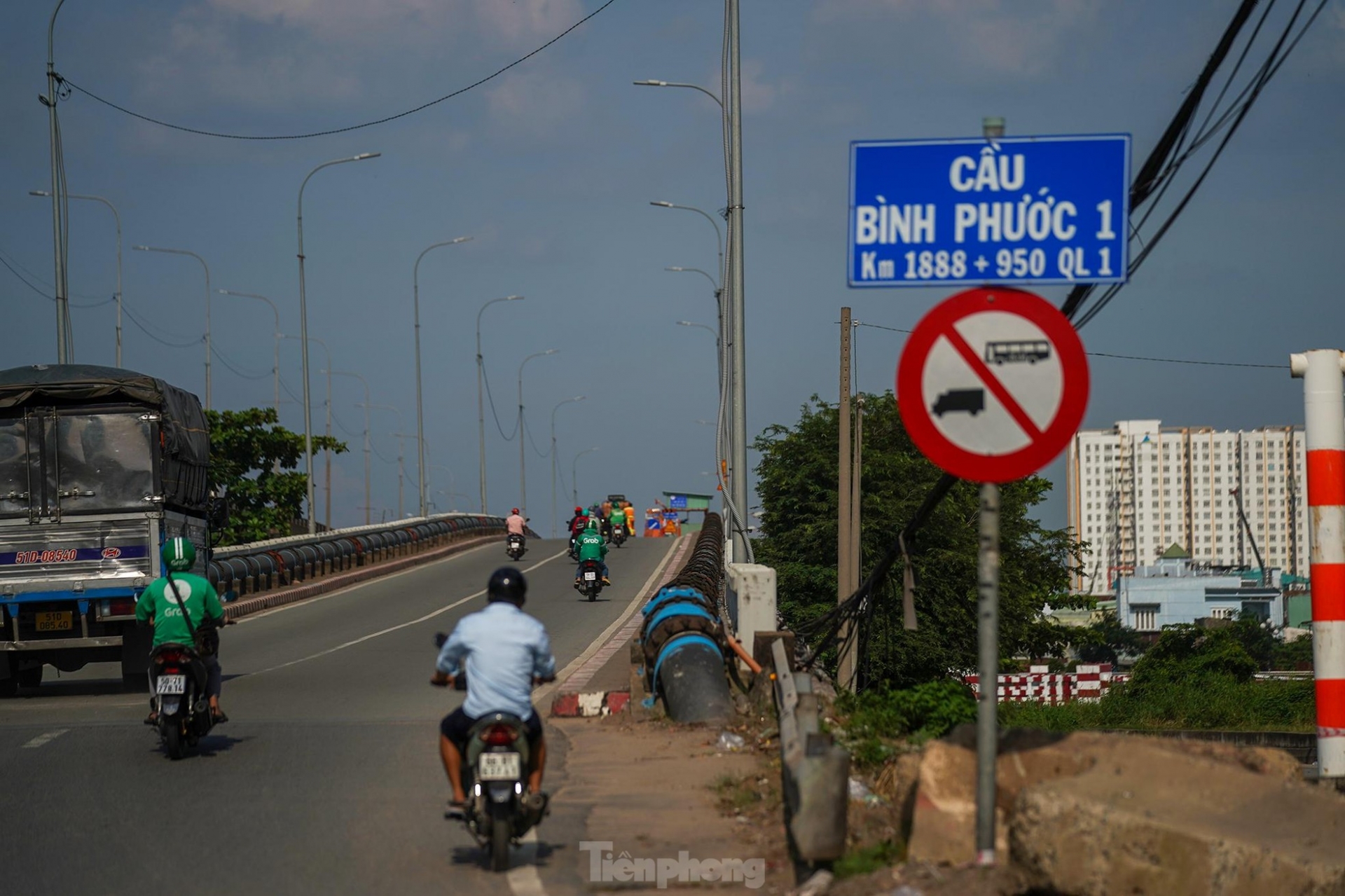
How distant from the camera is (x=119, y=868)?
7.49 metres

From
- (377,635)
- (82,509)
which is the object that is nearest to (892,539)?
(377,635)

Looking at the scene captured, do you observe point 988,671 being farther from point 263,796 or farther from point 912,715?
point 263,796

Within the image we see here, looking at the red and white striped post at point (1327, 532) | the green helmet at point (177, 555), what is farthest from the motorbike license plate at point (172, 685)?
the red and white striped post at point (1327, 532)

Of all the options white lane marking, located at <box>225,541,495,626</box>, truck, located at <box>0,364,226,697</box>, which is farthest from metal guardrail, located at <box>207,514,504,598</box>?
truck, located at <box>0,364,226,697</box>

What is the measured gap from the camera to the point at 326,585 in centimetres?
3425

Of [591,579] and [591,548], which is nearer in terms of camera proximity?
[591,579]

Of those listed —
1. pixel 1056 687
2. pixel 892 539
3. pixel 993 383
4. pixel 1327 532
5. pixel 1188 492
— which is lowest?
pixel 1056 687

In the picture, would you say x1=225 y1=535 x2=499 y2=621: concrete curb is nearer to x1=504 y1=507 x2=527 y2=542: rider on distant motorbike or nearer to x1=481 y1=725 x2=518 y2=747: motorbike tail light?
x1=504 y1=507 x2=527 y2=542: rider on distant motorbike

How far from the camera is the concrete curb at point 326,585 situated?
93.5 feet

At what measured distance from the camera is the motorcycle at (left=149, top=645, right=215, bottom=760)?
10930mm

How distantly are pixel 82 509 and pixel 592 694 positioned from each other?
7143 millimetres

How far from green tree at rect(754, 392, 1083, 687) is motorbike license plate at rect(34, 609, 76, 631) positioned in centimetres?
2798

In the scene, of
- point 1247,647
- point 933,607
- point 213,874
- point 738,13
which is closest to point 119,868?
point 213,874

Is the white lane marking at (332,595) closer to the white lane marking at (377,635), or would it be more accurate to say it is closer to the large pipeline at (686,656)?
the white lane marking at (377,635)
